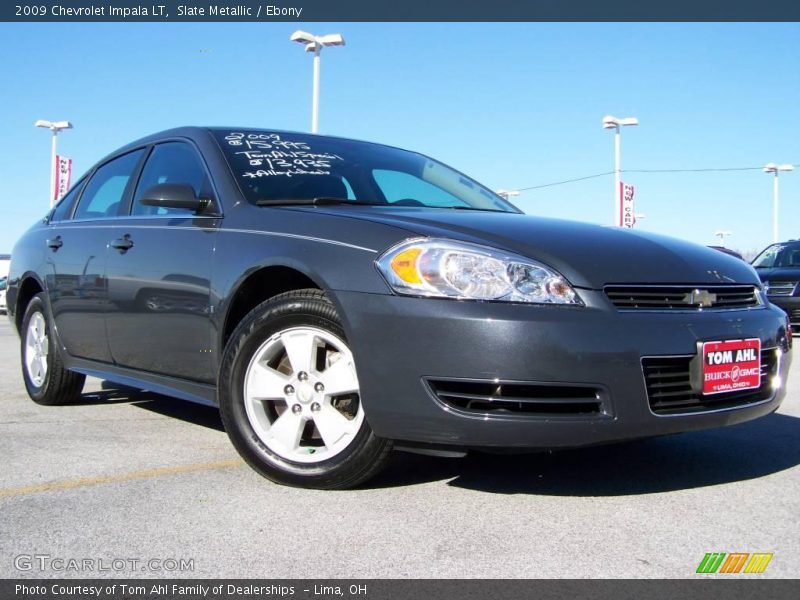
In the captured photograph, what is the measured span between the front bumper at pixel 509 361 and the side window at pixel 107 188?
2373mm

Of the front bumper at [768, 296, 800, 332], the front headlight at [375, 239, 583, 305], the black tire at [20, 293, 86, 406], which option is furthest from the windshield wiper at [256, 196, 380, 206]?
the front bumper at [768, 296, 800, 332]

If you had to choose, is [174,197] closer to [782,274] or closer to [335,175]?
[335,175]

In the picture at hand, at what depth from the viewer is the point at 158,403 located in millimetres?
5129

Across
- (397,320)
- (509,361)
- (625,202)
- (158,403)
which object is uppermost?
(625,202)

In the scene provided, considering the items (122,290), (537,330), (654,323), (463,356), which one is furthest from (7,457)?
(654,323)

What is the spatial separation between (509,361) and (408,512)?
608 mm

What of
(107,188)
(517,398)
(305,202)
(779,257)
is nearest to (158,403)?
(107,188)

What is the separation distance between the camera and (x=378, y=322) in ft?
9.10

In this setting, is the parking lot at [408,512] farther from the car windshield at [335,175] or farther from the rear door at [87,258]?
the car windshield at [335,175]

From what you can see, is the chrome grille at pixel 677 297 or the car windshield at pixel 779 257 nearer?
the chrome grille at pixel 677 297

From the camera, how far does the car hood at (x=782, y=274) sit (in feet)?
41.4

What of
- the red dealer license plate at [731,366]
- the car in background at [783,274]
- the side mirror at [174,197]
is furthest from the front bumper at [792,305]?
the side mirror at [174,197]

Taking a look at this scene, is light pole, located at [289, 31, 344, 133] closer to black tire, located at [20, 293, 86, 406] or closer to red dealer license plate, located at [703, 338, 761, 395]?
black tire, located at [20, 293, 86, 406]

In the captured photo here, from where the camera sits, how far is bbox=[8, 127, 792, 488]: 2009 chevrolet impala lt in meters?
2.66
